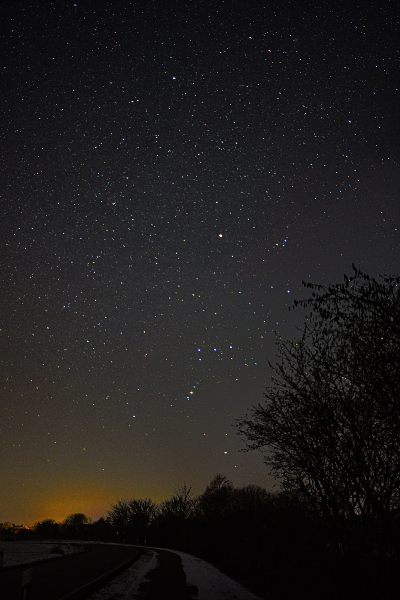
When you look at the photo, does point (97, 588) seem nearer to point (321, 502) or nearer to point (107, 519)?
point (321, 502)

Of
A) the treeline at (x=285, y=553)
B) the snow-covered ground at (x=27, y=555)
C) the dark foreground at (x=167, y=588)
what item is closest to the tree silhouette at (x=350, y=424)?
the treeline at (x=285, y=553)

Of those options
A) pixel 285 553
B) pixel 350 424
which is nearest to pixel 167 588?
pixel 285 553

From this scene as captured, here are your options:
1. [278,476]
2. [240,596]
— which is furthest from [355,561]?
[240,596]

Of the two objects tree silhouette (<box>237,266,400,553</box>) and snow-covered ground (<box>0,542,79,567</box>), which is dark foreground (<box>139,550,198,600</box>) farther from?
snow-covered ground (<box>0,542,79,567</box>)

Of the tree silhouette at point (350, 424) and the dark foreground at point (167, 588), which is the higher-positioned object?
the tree silhouette at point (350, 424)

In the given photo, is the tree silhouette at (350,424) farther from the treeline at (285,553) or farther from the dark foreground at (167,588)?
the dark foreground at (167,588)

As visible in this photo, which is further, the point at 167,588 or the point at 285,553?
the point at 285,553

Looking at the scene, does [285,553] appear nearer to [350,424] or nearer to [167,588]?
[167,588]

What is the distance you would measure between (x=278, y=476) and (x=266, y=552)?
12.4 metres

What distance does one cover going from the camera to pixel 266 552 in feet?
62.0

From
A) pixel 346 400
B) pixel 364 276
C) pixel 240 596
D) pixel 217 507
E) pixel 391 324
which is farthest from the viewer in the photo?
pixel 217 507

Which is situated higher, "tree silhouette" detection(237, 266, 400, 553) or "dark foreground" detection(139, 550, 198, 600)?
"tree silhouette" detection(237, 266, 400, 553)

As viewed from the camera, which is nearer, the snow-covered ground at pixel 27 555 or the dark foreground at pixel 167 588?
the dark foreground at pixel 167 588

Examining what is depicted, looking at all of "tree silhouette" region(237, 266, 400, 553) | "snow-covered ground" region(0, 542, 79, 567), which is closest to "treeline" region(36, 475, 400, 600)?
"tree silhouette" region(237, 266, 400, 553)
